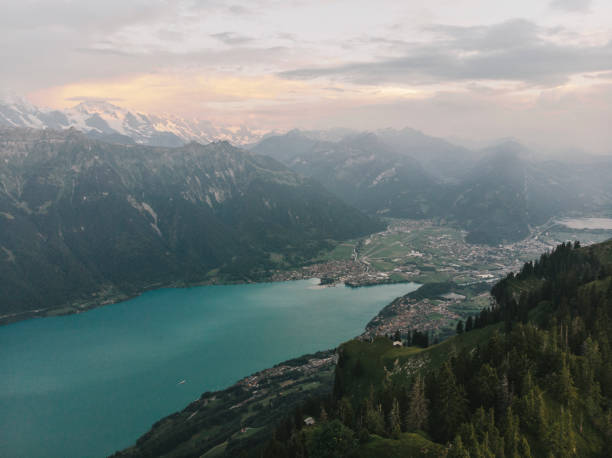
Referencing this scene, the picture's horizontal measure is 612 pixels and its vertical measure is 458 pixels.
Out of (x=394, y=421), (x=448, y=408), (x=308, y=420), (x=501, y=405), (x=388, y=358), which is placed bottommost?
(x=308, y=420)

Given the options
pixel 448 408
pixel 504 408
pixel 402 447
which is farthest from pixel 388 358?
pixel 402 447

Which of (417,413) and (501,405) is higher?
(501,405)

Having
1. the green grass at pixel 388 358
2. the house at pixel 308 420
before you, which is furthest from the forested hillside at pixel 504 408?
the green grass at pixel 388 358

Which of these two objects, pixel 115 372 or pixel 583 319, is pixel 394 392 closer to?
pixel 583 319

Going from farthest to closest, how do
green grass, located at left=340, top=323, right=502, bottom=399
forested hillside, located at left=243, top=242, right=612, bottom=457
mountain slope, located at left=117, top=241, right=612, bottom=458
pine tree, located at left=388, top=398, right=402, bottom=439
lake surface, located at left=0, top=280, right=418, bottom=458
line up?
lake surface, located at left=0, top=280, right=418, bottom=458, green grass, located at left=340, top=323, right=502, bottom=399, pine tree, located at left=388, top=398, right=402, bottom=439, mountain slope, located at left=117, top=241, right=612, bottom=458, forested hillside, located at left=243, top=242, right=612, bottom=457

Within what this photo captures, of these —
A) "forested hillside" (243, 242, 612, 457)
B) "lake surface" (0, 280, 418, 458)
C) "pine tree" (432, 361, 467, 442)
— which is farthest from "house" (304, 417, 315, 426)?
"lake surface" (0, 280, 418, 458)

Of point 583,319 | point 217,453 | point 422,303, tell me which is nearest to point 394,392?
point 583,319

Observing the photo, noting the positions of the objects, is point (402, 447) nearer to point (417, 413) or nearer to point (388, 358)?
point (417, 413)

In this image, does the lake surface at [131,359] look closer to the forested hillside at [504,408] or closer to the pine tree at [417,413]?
the forested hillside at [504,408]

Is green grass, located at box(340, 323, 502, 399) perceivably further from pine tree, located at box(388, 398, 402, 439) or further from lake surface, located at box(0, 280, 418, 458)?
lake surface, located at box(0, 280, 418, 458)
